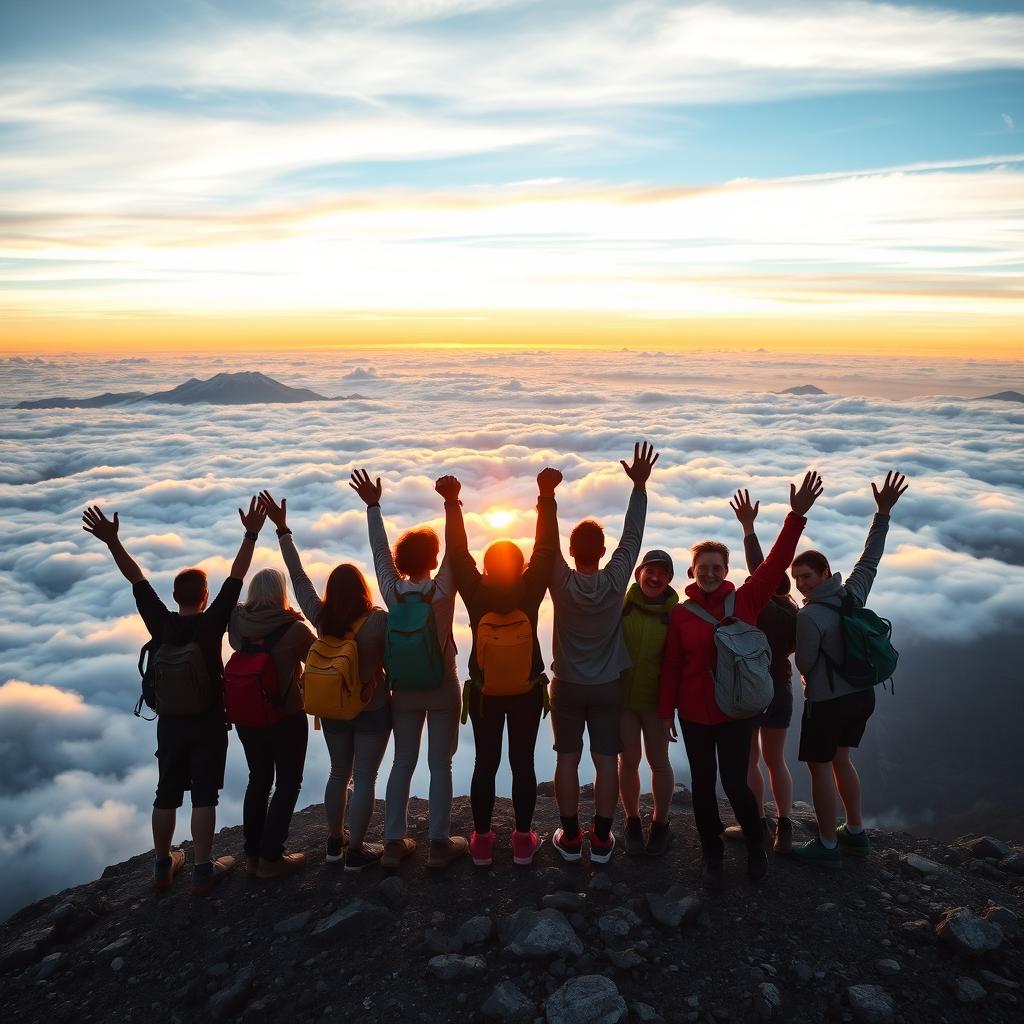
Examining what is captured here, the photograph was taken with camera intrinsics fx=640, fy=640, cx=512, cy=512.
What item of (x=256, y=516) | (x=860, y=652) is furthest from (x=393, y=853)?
(x=860, y=652)

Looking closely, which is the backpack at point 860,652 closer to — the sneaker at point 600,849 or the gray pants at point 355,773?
the sneaker at point 600,849

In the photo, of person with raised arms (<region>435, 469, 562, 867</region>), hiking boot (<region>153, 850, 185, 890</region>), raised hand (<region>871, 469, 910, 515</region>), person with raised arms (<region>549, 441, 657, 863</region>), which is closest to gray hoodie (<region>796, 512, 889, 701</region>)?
raised hand (<region>871, 469, 910, 515</region>)

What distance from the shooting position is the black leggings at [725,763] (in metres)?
4.41

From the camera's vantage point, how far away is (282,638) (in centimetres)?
484

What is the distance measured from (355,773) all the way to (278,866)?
3.90ft

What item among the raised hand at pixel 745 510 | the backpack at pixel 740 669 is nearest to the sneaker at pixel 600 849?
the backpack at pixel 740 669

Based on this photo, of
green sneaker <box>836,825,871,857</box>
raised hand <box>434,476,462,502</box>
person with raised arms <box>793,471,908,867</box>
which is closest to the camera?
person with raised arms <box>793,471,908,867</box>

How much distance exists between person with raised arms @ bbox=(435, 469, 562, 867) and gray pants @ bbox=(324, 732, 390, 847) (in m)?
0.79

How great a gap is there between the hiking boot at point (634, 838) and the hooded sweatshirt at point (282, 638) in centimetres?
288

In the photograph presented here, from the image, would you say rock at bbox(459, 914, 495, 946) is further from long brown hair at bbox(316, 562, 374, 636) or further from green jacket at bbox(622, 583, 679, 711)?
long brown hair at bbox(316, 562, 374, 636)

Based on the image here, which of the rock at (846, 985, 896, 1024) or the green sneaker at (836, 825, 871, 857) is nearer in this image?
the rock at (846, 985, 896, 1024)

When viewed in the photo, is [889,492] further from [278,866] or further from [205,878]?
[205,878]

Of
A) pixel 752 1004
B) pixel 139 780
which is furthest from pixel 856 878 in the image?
pixel 139 780

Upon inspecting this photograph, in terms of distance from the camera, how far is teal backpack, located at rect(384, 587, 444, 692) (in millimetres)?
4668
